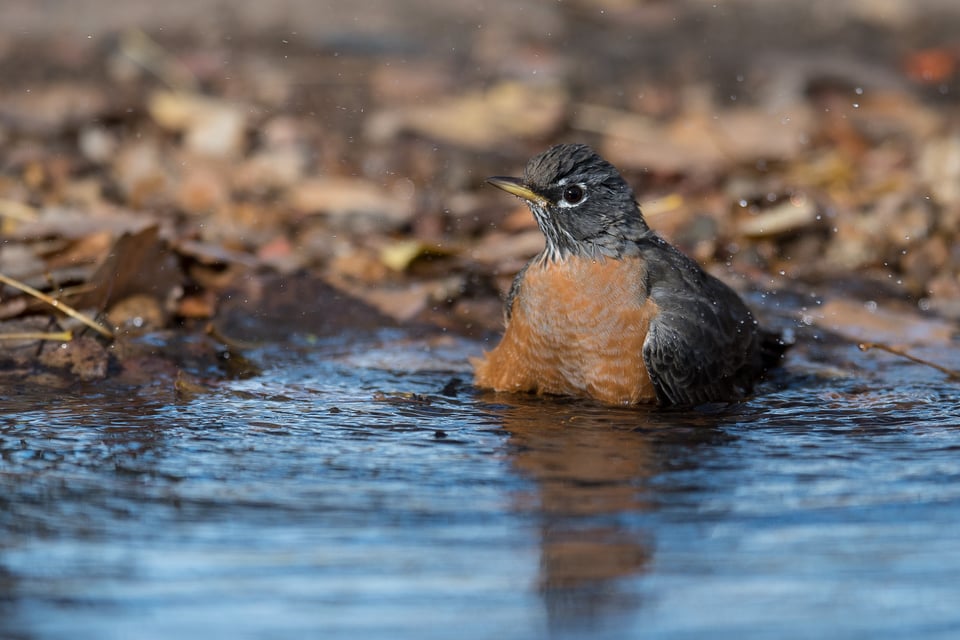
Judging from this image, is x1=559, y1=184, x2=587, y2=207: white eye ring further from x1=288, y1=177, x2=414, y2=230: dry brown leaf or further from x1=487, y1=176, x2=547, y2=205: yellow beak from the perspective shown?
x1=288, y1=177, x2=414, y2=230: dry brown leaf

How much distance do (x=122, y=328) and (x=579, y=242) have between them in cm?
227

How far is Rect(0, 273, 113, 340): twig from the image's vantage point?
21.0 ft

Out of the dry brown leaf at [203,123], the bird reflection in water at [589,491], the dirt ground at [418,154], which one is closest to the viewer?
the bird reflection in water at [589,491]

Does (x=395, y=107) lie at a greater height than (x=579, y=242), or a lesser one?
greater

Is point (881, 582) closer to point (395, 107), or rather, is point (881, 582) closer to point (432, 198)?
point (432, 198)

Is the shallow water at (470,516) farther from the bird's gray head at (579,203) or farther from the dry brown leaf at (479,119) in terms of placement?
the dry brown leaf at (479,119)

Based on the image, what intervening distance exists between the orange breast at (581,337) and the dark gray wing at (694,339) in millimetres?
67

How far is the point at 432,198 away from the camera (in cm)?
909

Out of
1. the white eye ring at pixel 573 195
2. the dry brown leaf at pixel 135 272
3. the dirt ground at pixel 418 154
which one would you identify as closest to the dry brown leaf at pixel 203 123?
the dirt ground at pixel 418 154

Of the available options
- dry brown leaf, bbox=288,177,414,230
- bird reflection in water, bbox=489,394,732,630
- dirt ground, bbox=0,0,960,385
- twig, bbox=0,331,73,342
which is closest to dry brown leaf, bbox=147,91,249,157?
dirt ground, bbox=0,0,960,385

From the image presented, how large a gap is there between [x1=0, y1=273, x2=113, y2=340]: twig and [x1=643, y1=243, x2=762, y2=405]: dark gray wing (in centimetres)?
250

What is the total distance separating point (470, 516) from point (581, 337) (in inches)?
78.9

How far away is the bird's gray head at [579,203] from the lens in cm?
644

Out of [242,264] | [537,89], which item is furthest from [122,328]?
[537,89]
